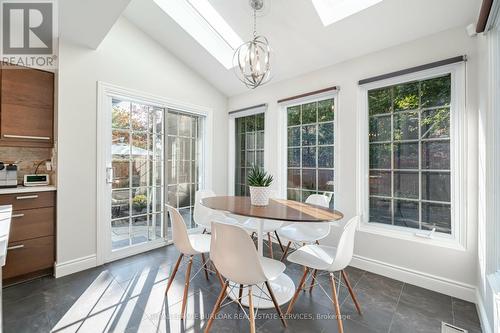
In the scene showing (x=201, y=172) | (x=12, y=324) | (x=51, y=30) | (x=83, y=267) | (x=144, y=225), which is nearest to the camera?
(x=12, y=324)

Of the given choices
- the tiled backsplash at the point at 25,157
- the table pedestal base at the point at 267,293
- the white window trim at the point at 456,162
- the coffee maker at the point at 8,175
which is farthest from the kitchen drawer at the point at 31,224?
the white window trim at the point at 456,162

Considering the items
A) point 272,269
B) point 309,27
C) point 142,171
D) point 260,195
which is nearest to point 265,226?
point 260,195

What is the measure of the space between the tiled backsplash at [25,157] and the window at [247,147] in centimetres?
259

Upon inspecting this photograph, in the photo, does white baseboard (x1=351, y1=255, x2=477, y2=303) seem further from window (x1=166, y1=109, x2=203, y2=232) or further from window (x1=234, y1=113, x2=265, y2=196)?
window (x1=166, y1=109, x2=203, y2=232)

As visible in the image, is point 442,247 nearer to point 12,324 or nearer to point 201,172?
point 201,172

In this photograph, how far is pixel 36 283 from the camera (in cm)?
230

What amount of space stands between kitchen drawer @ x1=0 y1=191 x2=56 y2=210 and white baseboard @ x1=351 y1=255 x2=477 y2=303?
3.38 m

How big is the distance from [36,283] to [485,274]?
152 inches

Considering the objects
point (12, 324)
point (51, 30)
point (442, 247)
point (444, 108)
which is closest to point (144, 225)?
point (12, 324)

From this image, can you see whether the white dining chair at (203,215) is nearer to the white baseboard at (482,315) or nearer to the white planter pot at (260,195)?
the white planter pot at (260,195)

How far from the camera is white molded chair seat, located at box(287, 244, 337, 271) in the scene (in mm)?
1728

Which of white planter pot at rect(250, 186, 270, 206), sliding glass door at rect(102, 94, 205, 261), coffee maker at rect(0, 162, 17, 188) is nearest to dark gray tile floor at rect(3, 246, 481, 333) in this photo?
sliding glass door at rect(102, 94, 205, 261)

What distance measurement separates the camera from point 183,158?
371cm

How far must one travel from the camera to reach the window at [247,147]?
3863mm
